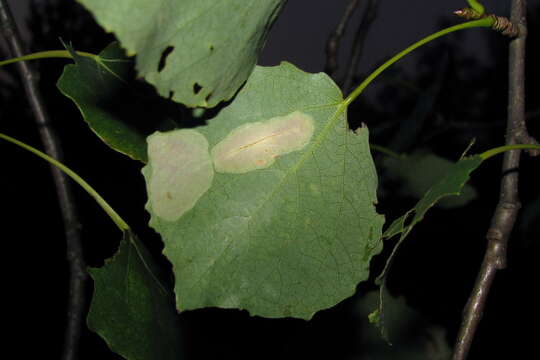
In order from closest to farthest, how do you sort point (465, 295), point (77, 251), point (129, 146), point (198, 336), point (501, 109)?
point (129, 146) < point (198, 336) < point (77, 251) < point (465, 295) < point (501, 109)

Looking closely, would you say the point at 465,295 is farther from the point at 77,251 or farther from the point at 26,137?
the point at 26,137

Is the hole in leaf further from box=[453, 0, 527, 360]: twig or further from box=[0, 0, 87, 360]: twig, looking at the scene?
box=[0, 0, 87, 360]: twig

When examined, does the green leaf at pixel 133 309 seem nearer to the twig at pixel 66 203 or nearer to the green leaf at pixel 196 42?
the green leaf at pixel 196 42

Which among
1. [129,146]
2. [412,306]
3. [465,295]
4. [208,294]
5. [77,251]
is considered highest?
[129,146]

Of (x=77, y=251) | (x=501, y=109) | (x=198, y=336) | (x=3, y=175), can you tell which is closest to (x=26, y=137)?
(x=3, y=175)

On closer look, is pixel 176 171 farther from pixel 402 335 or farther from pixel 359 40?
pixel 359 40

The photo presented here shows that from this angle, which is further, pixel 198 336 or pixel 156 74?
pixel 198 336

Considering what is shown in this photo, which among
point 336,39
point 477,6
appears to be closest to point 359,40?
point 336,39
